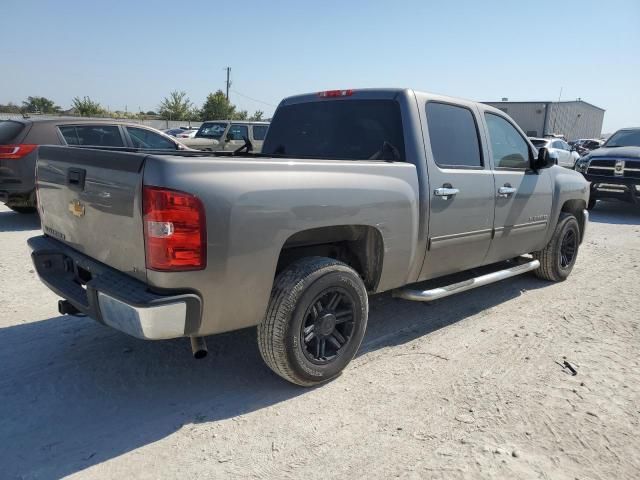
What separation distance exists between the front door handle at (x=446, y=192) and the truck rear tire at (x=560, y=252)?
226 cm

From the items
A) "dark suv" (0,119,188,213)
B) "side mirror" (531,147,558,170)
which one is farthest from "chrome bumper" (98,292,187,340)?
"dark suv" (0,119,188,213)

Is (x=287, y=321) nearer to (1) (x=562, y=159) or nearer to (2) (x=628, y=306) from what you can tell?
(2) (x=628, y=306)

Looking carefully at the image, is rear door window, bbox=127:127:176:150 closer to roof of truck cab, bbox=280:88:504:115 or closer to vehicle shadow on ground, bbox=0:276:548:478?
roof of truck cab, bbox=280:88:504:115

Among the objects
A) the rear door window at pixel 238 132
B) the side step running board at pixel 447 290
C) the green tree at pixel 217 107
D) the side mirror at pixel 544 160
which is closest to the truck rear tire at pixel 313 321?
the side step running board at pixel 447 290

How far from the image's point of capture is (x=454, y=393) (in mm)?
3188

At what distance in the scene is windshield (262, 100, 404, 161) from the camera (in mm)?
3828

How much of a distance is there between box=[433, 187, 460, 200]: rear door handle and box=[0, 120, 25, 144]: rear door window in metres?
7.04

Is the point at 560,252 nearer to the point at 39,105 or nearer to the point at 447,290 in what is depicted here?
the point at 447,290

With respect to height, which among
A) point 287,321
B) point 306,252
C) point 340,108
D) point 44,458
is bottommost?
point 44,458

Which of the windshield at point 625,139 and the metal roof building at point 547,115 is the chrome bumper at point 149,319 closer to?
the windshield at point 625,139

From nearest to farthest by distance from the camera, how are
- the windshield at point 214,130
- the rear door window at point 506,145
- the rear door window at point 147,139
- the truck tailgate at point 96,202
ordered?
the truck tailgate at point 96,202, the rear door window at point 506,145, the rear door window at point 147,139, the windshield at point 214,130

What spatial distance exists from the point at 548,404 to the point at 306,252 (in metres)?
1.81

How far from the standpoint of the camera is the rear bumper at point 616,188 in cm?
1084

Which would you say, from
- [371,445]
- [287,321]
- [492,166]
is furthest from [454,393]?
[492,166]
